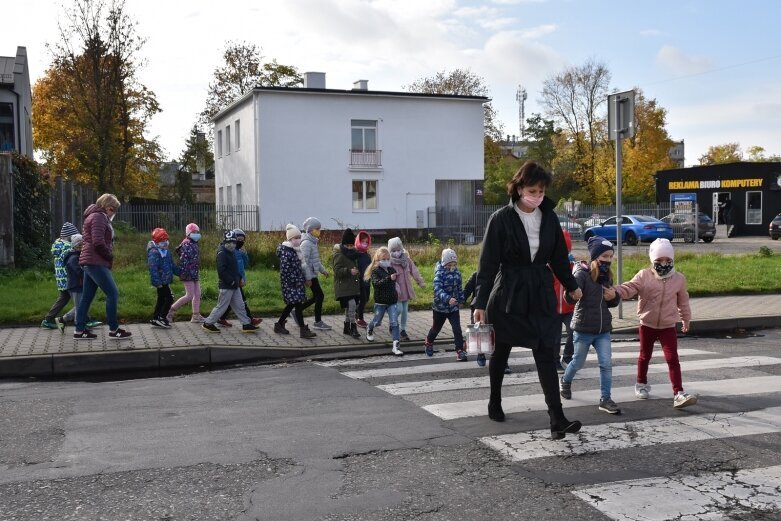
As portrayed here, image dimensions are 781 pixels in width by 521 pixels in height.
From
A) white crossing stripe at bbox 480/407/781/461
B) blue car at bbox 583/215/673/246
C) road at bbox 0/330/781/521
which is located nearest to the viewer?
road at bbox 0/330/781/521

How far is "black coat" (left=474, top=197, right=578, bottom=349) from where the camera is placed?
227 inches

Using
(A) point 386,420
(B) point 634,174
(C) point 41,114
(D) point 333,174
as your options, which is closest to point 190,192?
(C) point 41,114

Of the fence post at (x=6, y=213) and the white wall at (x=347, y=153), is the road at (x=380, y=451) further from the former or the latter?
the white wall at (x=347, y=153)

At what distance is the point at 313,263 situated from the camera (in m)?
11.2

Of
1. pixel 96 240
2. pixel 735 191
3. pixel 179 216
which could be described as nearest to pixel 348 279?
pixel 96 240

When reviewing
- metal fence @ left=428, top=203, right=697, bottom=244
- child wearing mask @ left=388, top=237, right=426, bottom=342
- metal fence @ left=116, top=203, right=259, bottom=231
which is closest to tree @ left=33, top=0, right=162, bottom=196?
metal fence @ left=116, top=203, right=259, bottom=231

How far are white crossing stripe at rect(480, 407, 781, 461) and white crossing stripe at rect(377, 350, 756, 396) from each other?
5.85ft

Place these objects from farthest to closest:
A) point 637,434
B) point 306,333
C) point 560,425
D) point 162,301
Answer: point 162,301 < point 306,333 < point 637,434 < point 560,425

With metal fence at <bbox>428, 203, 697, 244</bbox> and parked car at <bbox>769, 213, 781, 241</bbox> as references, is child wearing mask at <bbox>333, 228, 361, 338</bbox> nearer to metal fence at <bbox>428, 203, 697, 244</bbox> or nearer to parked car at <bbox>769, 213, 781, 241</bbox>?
metal fence at <bbox>428, 203, 697, 244</bbox>

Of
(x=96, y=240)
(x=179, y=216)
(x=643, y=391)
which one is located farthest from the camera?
(x=179, y=216)

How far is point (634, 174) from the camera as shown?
2491 inches

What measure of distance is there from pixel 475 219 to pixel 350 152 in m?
7.36

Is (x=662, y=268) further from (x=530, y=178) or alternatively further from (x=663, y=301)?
(x=530, y=178)

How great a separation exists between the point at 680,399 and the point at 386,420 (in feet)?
8.06
